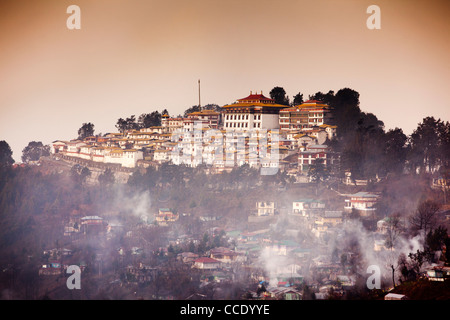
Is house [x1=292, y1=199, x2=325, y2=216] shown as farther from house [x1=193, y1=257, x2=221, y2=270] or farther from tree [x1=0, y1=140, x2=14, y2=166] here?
tree [x1=0, y1=140, x2=14, y2=166]

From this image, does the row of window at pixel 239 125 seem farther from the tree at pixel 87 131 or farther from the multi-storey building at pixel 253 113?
the tree at pixel 87 131

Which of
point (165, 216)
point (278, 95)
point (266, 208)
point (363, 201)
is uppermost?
point (278, 95)

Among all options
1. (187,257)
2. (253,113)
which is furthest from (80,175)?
(187,257)

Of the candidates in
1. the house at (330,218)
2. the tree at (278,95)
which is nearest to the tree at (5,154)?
the tree at (278,95)

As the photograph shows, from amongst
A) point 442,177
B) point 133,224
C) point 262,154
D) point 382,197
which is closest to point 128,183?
point 133,224

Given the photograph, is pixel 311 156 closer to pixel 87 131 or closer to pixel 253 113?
pixel 253 113

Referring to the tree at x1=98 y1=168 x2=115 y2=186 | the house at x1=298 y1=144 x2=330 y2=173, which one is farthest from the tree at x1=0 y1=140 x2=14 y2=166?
the house at x1=298 y1=144 x2=330 y2=173
